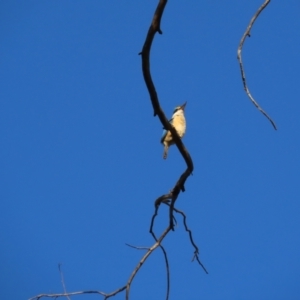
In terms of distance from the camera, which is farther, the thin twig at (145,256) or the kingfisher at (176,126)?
the kingfisher at (176,126)

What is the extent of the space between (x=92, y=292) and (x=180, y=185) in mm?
856

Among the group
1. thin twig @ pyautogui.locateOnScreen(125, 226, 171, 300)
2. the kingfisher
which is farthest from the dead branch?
the kingfisher

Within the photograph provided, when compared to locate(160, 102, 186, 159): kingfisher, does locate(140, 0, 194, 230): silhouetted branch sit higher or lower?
lower

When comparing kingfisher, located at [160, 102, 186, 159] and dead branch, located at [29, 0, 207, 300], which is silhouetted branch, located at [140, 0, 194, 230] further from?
kingfisher, located at [160, 102, 186, 159]

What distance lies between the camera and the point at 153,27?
8.28 feet

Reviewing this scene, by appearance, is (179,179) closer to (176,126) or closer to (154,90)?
(154,90)

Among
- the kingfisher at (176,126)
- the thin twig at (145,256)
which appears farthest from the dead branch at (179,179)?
the kingfisher at (176,126)

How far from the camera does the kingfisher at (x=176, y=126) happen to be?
22.8 feet

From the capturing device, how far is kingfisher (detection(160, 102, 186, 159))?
694cm

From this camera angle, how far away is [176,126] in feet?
24.6

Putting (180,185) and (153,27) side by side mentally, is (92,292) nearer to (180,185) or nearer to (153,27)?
(180,185)

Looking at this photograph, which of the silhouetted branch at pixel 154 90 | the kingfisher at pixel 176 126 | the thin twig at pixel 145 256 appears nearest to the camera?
the silhouetted branch at pixel 154 90

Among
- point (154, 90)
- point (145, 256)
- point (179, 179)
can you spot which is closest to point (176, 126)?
point (179, 179)

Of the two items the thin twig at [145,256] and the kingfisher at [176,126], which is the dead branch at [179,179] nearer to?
the thin twig at [145,256]
